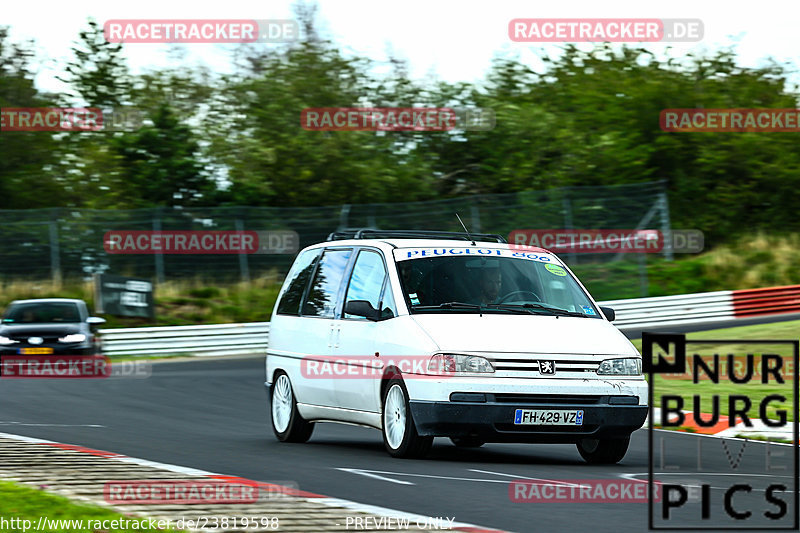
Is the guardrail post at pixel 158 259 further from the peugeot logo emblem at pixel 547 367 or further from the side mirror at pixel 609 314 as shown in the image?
the peugeot logo emblem at pixel 547 367

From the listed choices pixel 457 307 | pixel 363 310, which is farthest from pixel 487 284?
pixel 363 310

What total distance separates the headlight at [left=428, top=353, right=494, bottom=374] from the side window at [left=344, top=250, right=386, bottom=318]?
140 cm

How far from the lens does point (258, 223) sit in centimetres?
3173

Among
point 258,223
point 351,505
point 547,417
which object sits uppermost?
point 258,223

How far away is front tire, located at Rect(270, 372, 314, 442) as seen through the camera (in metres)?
12.7

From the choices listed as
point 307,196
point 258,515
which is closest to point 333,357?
point 258,515

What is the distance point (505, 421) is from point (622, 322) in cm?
2147

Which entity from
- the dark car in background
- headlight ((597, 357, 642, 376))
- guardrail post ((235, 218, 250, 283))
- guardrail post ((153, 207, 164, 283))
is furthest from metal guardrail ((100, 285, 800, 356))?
headlight ((597, 357, 642, 376))

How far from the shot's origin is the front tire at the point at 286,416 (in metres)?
12.7

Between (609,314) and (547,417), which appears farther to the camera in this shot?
(609,314)

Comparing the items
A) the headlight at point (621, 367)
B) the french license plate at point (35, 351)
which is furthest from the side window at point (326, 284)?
the french license plate at point (35, 351)

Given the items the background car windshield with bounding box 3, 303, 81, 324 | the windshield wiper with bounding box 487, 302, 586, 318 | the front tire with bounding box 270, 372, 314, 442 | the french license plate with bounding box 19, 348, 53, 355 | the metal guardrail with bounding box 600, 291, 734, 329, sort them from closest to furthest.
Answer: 1. the windshield wiper with bounding box 487, 302, 586, 318
2. the front tire with bounding box 270, 372, 314, 442
3. the french license plate with bounding box 19, 348, 53, 355
4. the background car windshield with bounding box 3, 303, 81, 324
5. the metal guardrail with bounding box 600, 291, 734, 329

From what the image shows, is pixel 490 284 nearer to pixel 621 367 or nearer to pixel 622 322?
pixel 621 367

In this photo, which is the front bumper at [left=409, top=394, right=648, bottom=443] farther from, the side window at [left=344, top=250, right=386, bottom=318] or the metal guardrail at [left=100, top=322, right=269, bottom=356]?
the metal guardrail at [left=100, top=322, right=269, bottom=356]
